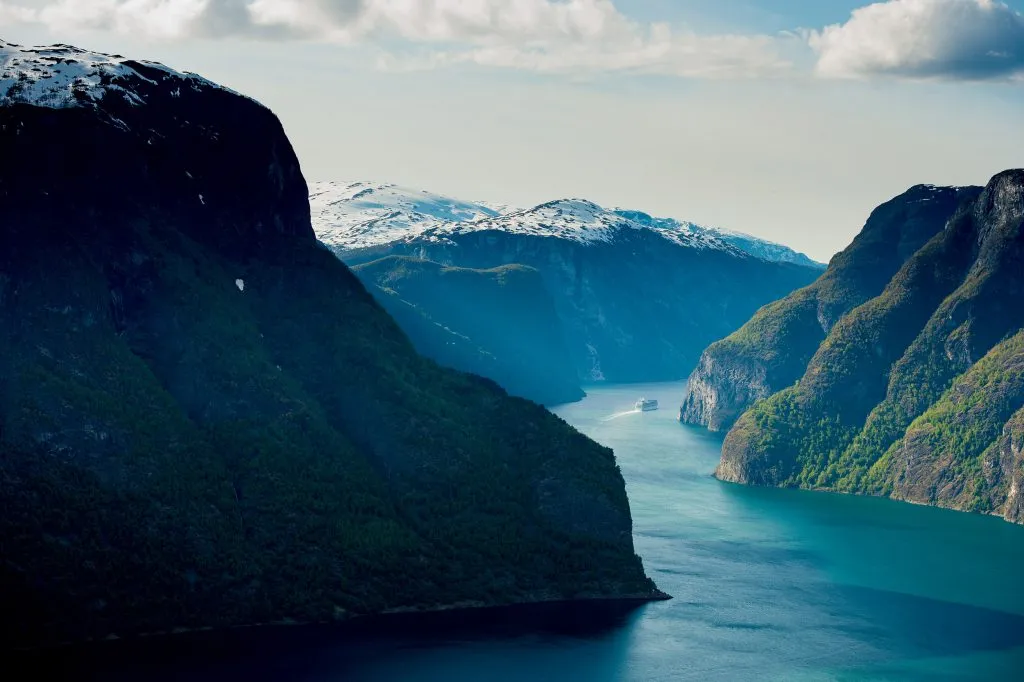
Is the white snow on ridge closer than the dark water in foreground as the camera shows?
No

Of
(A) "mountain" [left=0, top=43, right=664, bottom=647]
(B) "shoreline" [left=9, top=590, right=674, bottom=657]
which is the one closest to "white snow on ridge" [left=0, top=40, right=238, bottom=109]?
(A) "mountain" [left=0, top=43, right=664, bottom=647]

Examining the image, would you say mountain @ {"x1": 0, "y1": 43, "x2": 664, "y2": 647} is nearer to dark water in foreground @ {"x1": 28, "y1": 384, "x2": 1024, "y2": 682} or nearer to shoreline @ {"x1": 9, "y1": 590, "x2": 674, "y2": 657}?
shoreline @ {"x1": 9, "y1": 590, "x2": 674, "y2": 657}

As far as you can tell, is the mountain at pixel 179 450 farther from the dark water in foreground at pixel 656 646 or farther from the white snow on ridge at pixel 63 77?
the dark water in foreground at pixel 656 646

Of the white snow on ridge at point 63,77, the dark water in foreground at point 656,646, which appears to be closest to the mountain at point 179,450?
the white snow on ridge at point 63,77

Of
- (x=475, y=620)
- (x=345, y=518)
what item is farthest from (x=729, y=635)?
(x=345, y=518)

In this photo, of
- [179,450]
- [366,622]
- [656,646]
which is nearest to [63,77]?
[179,450]
